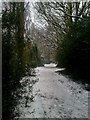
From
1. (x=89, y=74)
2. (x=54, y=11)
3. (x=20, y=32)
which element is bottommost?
(x=89, y=74)

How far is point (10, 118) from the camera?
7.07 meters

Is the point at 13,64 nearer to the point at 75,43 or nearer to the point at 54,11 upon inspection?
the point at 75,43

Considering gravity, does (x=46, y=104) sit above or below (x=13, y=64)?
below

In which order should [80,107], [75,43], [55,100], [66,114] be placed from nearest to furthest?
[66,114]
[80,107]
[55,100]
[75,43]

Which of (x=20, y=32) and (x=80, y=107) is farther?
(x=20, y=32)

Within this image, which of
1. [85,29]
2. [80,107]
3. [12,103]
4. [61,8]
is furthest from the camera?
[61,8]

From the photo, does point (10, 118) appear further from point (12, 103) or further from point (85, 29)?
point (85, 29)

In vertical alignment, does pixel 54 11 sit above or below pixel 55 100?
above

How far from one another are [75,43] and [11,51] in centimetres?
1213

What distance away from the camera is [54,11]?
34.2 m

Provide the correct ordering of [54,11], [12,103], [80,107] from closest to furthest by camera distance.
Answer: [12,103], [80,107], [54,11]

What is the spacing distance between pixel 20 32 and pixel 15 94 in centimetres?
413

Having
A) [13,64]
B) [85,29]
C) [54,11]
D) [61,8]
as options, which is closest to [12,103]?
[13,64]

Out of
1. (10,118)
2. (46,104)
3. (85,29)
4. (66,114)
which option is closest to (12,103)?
(10,118)
